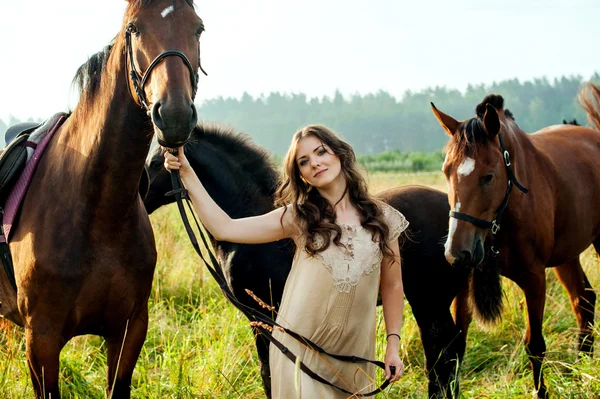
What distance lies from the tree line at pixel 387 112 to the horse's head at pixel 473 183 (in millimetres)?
96427

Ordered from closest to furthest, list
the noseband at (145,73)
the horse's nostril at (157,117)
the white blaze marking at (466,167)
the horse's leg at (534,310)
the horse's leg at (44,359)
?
the horse's nostril at (157,117), the noseband at (145,73), the horse's leg at (44,359), the white blaze marking at (466,167), the horse's leg at (534,310)

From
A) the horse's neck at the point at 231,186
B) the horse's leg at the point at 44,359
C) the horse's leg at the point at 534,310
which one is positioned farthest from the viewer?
the horse's neck at the point at 231,186

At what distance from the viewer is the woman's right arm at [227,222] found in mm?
2561

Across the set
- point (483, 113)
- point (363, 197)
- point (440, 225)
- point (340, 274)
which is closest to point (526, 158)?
point (483, 113)

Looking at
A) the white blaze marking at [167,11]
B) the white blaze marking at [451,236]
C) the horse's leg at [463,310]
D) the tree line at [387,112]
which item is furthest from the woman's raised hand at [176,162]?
the tree line at [387,112]

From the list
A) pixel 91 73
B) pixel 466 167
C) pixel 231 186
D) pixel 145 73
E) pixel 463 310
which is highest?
pixel 91 73

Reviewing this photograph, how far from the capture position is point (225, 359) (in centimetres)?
406

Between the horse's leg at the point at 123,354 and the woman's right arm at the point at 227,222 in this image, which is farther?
the horse's leg at the point at 123,354

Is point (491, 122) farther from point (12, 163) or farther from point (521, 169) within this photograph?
point (12, 163)

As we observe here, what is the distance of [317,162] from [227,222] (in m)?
0.50

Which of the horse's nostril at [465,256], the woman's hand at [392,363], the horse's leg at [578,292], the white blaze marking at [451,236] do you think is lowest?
the horse's leg at [578,292]

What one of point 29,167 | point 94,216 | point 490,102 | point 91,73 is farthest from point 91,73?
point 490,102

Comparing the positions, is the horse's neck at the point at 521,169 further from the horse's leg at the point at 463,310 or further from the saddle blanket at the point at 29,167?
the saddle blanket at the point at 29,167

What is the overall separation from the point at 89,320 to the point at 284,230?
107 centimetres
